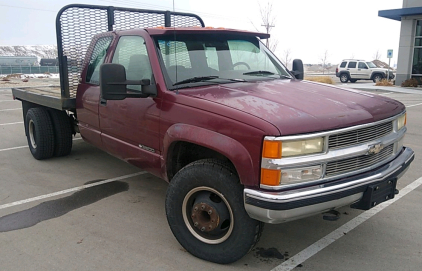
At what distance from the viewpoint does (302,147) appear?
2799 mm

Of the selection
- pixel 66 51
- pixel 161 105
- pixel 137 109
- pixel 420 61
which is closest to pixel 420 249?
pixel 161 105

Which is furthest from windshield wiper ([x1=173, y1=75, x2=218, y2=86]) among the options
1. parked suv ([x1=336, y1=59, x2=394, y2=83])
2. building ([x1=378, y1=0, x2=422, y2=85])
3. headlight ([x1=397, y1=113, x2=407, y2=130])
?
parked suv ([x1=336, y1=59, x2=394, y2=83])

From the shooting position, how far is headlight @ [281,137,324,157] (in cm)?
274

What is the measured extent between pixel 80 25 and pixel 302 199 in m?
4.69

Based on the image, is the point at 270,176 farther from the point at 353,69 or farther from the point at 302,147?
the point at 353,69

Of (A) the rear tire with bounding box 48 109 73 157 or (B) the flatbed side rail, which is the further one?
(A) the rear tire with bounding box 48 109 73 157

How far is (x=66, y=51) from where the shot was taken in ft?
19.0

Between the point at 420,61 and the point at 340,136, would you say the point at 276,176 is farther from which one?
the point at 420,61

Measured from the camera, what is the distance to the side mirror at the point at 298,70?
16.8ft

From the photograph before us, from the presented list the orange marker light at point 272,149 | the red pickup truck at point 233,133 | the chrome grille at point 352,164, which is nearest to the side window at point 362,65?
the red pickup truck at point 233,133

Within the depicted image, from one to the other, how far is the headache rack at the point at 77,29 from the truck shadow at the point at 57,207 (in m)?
1.31

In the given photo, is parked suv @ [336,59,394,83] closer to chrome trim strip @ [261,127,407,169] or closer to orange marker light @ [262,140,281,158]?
chrome trim strip @ [261,127,407,169]

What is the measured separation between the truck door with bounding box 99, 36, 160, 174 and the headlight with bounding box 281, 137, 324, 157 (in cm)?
143

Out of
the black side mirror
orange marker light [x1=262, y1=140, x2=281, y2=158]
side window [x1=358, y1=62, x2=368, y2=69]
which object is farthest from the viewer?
side window [x1=358, y1=62, x2=368, y2=69]
